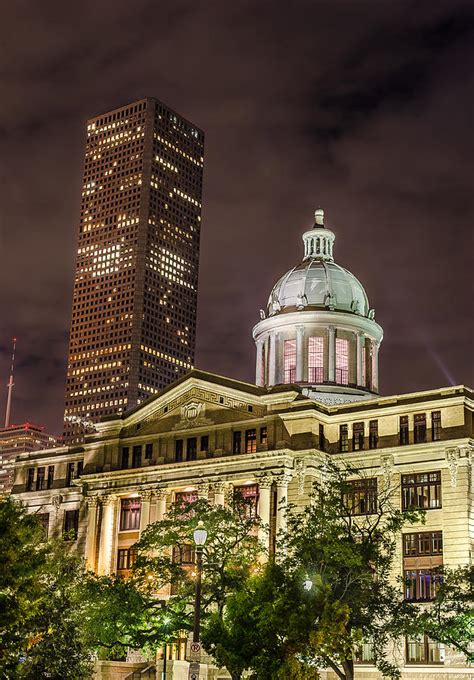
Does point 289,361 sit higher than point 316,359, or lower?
higher

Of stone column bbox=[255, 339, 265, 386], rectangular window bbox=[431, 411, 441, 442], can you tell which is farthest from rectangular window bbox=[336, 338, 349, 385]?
rectangular window bbox=[431, 411, 441, 442]

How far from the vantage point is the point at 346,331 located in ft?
372

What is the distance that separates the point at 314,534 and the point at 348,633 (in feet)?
36.5

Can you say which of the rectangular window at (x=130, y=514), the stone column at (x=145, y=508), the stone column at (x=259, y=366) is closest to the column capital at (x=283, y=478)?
the stone column at (x=145, y=508)

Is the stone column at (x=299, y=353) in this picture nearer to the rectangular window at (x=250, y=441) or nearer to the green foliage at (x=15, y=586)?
the rectangular window at (x=250, y=441)

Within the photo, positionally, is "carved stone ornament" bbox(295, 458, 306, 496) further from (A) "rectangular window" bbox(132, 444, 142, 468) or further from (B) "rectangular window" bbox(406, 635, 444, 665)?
(A) "rectangular window" bbox(132, 444, 142, 468)

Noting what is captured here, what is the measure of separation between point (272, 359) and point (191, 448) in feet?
64.1

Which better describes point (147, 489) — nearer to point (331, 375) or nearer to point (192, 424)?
point (192, 424)

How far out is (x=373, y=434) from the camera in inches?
3543

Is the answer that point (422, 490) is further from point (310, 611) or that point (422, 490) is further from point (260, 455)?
point (310, 611)

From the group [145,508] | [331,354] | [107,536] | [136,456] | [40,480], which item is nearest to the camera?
[145,508]

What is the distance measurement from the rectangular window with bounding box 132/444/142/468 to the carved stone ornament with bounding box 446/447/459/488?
31.8 meters

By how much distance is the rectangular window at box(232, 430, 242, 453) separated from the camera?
94.1m

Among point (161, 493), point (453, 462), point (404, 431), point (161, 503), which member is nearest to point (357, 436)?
point (404, 431)
